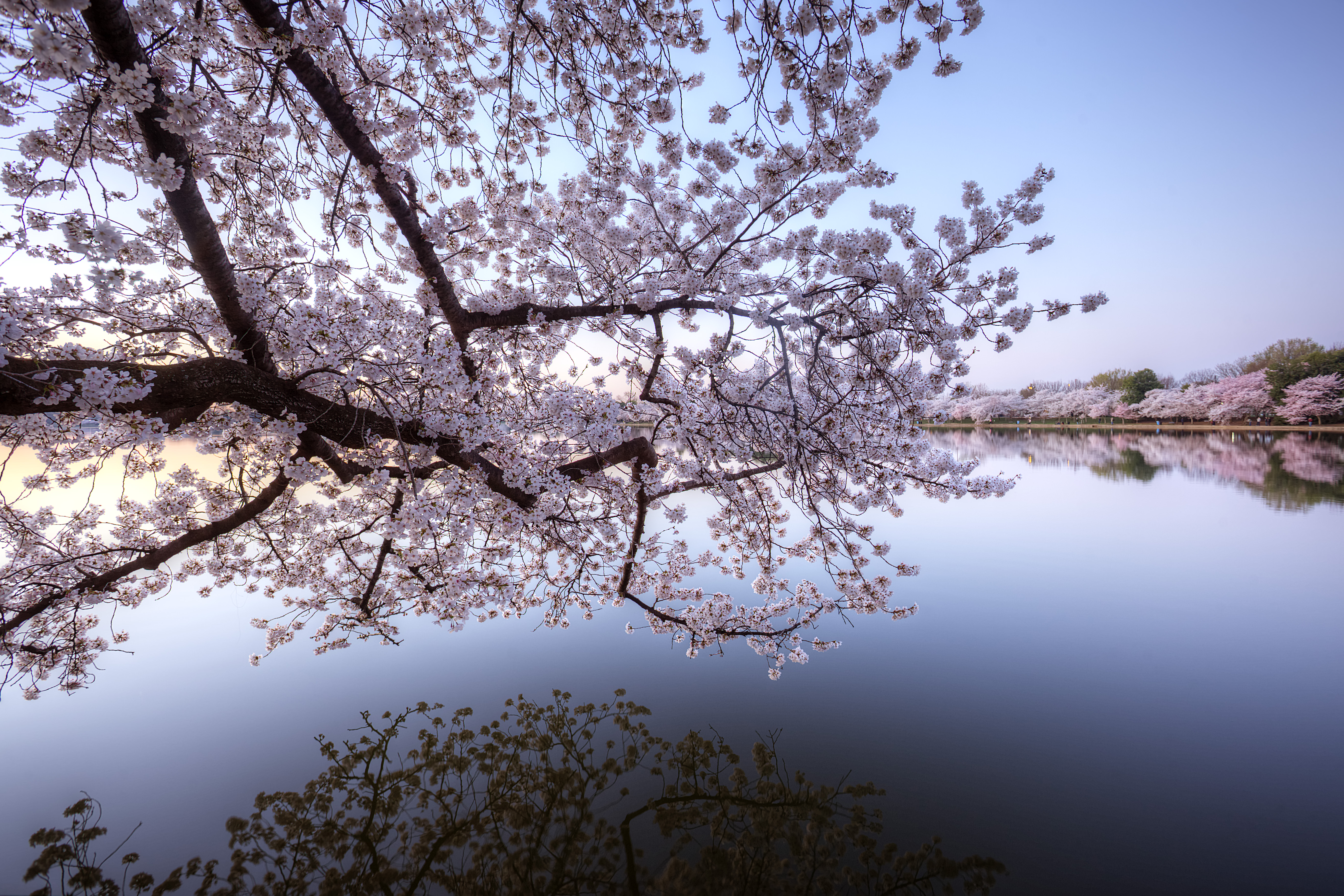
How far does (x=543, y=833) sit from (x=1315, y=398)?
2088 inches

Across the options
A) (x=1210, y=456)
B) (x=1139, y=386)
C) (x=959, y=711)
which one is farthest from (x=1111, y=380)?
(x=959, y=711)

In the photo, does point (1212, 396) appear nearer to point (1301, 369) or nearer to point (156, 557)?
point (1301, 369)

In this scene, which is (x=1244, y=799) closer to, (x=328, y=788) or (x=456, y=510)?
(x=456, y=510)

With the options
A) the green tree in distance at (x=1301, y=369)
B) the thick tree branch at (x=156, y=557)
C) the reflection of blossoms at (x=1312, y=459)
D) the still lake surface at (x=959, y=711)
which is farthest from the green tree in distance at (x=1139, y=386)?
the thick tree branch at (x=156, y=557)

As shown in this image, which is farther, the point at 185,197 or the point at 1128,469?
the point at 1128,469

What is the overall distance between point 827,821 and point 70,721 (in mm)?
6454

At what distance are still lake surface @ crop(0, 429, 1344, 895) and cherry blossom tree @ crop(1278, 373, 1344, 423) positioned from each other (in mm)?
39675

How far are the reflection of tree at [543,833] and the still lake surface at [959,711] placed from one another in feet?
0.62

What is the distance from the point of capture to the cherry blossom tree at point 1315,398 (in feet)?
102

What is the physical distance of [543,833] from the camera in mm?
2908

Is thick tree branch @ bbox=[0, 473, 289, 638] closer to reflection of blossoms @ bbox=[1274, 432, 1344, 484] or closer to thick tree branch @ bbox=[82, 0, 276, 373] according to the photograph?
thick tree branch @ bbox=[82, 0, 276, 373]

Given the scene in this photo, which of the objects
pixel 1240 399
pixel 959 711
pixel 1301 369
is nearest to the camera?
pixel 959 711

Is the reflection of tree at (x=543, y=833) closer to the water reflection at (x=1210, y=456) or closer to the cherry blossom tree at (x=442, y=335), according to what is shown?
the cherry blossom tree at (x=442, y=335)

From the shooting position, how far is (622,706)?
4.33 metres
